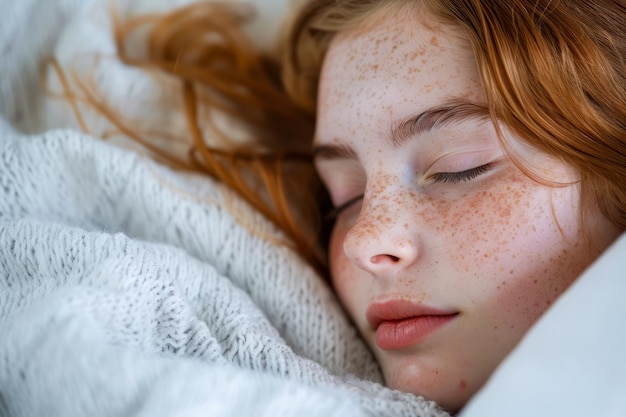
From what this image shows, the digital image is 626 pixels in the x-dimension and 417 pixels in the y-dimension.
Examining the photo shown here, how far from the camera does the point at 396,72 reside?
0.85m

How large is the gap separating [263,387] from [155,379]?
0.36 ft

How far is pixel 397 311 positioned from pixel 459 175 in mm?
193

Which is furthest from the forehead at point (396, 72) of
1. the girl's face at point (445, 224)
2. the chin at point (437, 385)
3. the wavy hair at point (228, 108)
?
the chin at point (437, 385)

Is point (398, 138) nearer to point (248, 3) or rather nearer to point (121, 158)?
point (121, 158)

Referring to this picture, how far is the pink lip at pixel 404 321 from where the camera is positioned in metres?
0.82

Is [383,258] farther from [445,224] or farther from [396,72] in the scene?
[396,72]

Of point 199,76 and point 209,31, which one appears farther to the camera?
point 209,31

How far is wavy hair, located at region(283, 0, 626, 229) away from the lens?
2.48 ft

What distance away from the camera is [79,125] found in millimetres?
1128

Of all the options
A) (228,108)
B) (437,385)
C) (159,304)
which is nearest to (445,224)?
(437,385)

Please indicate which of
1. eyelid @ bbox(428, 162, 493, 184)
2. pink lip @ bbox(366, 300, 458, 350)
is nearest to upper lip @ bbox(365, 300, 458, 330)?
pink lip @ bbox(366, 300, 458, 350)

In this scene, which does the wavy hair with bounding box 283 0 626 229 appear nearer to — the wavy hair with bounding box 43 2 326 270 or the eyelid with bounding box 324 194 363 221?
the eyelid with bounding box 324 194 363 221

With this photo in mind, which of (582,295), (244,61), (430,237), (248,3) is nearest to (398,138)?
(430,237)

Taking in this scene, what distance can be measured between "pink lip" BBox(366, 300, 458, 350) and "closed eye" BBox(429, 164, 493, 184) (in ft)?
0.53
